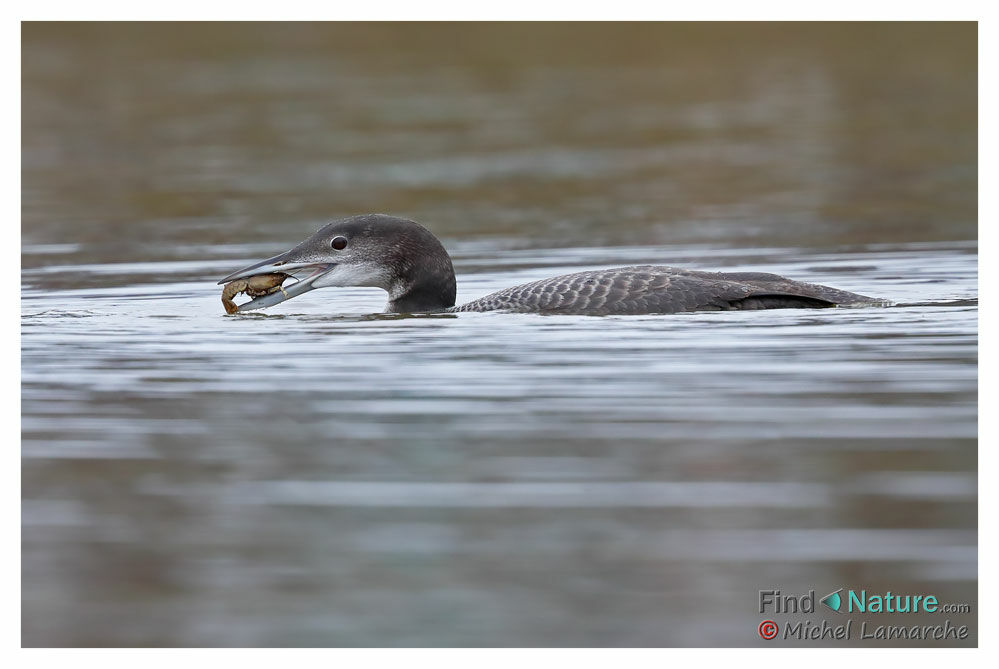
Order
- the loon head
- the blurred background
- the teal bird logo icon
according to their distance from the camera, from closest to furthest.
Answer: the teal bird logo icon
the blurred background
the loon head

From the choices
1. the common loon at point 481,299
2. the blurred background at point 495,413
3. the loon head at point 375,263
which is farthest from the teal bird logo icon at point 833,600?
the loon head at point 375,263

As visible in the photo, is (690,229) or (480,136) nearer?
(690,229)

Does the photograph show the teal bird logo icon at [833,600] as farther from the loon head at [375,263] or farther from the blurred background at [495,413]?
the loon head at [375,263]

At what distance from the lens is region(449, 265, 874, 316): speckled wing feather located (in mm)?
7887

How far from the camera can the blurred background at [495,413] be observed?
4398mm

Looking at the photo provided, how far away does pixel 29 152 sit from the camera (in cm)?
1639

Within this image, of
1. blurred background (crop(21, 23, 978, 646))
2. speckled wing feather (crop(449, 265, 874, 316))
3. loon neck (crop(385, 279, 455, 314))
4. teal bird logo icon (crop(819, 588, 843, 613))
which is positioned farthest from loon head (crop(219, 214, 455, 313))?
teal bird logo icon (crop(819, 588, 843, 613))

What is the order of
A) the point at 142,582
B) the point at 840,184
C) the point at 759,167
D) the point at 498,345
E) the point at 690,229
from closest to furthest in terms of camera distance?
the point at 142,582
the point at 498,345
the point at 690,229
the point at 840,184
the point at 759,167

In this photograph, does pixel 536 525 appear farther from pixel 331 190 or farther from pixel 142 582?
pixel 331 190

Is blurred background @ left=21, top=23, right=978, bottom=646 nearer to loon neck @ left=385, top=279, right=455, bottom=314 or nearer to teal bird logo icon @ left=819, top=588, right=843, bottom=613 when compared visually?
teal bird logo icon @ left=819, top=588, right=843, bottom=613

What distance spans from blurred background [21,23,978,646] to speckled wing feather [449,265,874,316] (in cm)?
22

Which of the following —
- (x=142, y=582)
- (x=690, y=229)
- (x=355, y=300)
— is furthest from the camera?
(x=690, y=229)

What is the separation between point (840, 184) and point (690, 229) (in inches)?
92.4

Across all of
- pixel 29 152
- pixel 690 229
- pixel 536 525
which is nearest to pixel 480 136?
pixel 29 152
